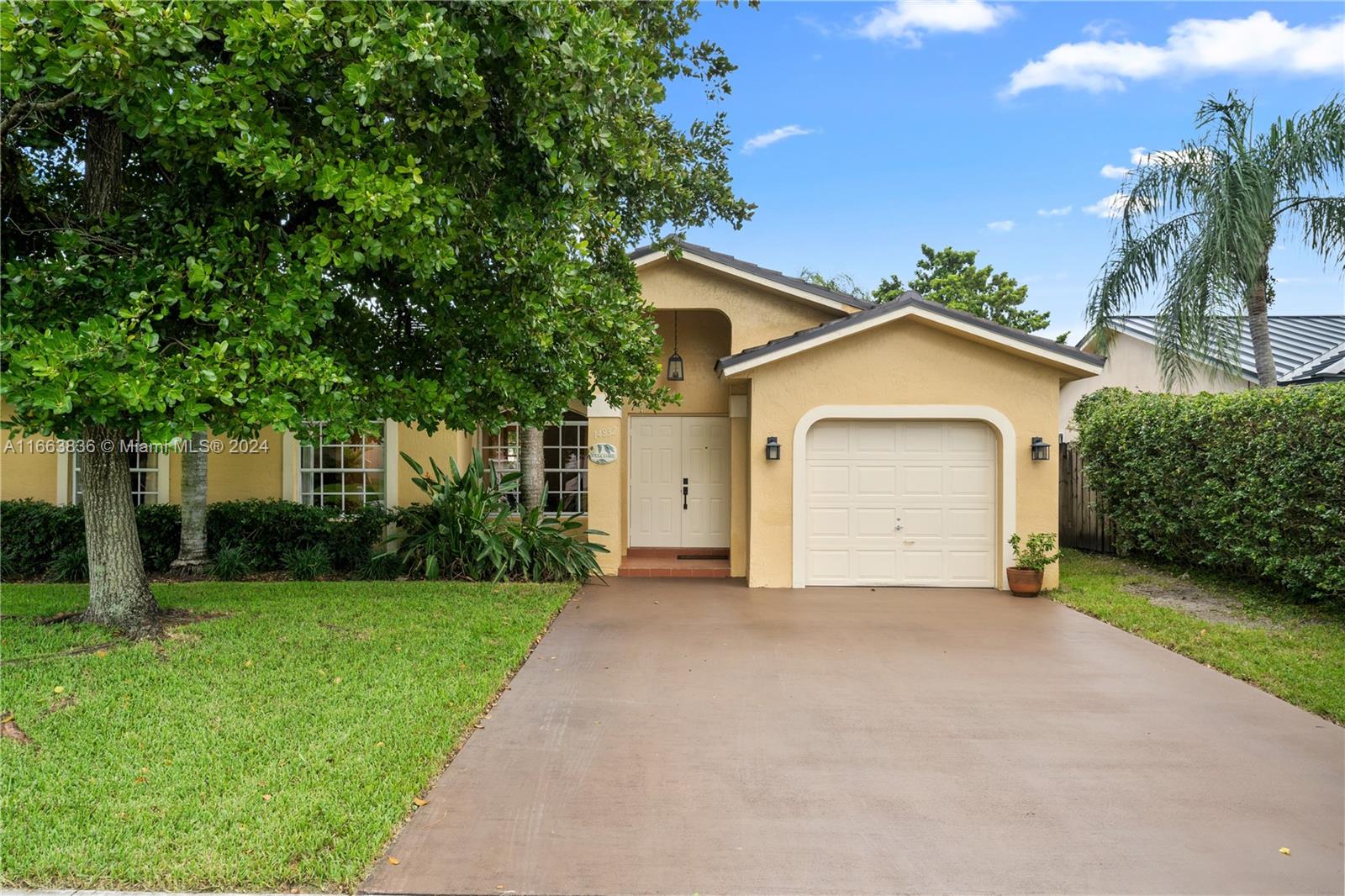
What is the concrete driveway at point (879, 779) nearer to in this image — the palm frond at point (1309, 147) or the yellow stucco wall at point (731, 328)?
the yellow stucco wall at point (731, 328)

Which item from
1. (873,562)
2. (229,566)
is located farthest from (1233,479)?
(229,566)

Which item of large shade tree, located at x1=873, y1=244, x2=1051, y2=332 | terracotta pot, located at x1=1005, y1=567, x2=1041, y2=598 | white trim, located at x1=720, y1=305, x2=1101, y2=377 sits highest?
large shade tree, located at x1=873, y1=244, x2=1051, y2=332

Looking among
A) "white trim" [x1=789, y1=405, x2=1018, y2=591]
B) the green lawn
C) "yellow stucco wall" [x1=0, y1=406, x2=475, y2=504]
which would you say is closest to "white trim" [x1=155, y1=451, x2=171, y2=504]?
"yellow stucco wall" [x1=0, y1=406, x2=475, y2=504]

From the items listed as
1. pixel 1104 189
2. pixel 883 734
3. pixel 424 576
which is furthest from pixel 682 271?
pixel 1104 189

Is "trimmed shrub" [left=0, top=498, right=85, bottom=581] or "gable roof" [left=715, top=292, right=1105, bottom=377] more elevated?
"gable roof" [left=715, top=292, right=1105, bottom=377]

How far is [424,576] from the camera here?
389 inches

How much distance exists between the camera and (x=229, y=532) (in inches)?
415

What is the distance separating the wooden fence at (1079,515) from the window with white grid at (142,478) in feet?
50.2

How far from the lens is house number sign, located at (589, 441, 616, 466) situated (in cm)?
1051

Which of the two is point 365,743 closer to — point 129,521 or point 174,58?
point 129,521

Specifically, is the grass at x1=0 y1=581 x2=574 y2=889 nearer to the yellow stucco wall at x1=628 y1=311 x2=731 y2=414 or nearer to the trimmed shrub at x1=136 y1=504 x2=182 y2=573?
the trimmed shrub at x1=136 y1=504 x2=182 y2=573

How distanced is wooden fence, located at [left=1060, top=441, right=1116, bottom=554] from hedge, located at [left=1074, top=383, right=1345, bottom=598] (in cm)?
57

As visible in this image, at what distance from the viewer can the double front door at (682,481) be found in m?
11.8

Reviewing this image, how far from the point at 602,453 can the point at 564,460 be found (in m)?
1.98
